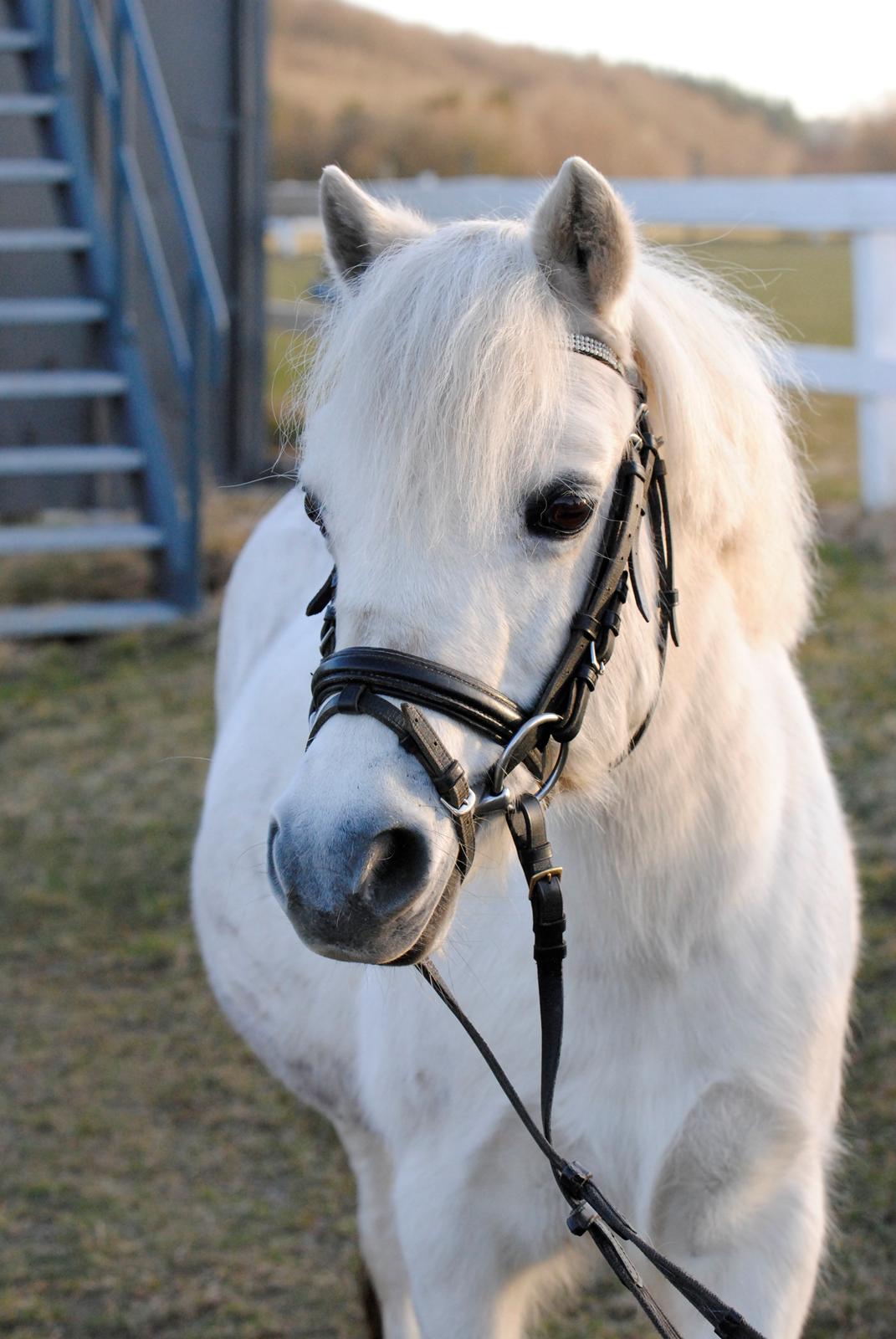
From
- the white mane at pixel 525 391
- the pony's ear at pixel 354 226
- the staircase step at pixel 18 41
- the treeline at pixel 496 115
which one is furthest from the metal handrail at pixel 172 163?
the treeline at pixel 496 115

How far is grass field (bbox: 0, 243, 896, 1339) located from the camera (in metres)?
2.74

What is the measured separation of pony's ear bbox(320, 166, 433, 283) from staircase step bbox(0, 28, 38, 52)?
6.06 metres

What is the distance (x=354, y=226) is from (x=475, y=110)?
86.0ft

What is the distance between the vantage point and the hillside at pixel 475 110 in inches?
935

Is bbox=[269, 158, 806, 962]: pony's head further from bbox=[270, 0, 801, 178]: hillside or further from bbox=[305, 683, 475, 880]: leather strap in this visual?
bbox=[270, 0, 801, 178]: hillside

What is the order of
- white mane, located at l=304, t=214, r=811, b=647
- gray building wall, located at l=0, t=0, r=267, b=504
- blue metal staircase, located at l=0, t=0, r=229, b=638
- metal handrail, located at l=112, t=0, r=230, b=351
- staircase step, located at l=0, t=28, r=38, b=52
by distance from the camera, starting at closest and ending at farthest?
white mane, located at l=304, t=214, r=811, b=647 < metal handrail, located at l=112, t=0, r=230, b=351 < blue metal staircase, located at l=0, t=0, r=229, b=638 < staircase step, located at l=0, t=28, r=38, b=52 < gray building wall, located at l=0, t=0, r=267, b=504

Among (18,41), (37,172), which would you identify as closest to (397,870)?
(37,172)

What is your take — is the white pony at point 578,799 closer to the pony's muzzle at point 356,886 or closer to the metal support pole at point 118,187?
the pony's muzzle at point 356,886

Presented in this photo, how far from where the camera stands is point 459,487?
4.38ft

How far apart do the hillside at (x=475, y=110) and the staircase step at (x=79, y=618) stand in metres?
12.9

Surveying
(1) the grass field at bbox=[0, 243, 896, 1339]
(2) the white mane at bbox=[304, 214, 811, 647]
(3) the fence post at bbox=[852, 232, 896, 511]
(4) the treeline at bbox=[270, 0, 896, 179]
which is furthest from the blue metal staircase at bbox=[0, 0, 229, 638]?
(4) the treeline at bbox=[270, 0, 896, 179]

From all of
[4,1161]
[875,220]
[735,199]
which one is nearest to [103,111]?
[735,199]

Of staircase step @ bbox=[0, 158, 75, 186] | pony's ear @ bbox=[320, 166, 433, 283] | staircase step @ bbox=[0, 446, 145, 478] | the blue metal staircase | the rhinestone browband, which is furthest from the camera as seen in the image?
staircase step @ bbox=[0, 158, 75, 186]

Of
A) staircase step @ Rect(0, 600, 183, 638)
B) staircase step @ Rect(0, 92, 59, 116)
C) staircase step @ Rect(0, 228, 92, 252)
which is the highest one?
staircase step @ Rect(0, 92, 59, 116)
